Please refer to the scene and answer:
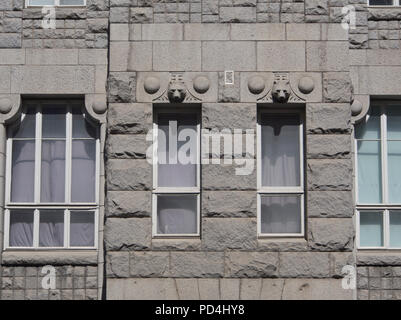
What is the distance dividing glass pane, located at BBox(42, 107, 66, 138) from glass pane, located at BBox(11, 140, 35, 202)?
285 millimetres

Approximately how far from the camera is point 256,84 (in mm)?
14539

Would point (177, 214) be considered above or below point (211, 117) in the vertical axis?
below

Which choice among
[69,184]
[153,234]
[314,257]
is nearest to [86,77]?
[69,184]

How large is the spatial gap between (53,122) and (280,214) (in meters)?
3.82

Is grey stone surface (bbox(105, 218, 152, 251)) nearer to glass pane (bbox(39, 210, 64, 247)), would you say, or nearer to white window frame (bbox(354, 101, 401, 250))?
glass pane (bbox(39, 210, 64, 247))

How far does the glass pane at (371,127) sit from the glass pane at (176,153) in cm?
256

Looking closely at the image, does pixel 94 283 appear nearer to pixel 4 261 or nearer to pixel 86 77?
pixel 4 261

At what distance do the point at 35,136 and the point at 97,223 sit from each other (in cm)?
169

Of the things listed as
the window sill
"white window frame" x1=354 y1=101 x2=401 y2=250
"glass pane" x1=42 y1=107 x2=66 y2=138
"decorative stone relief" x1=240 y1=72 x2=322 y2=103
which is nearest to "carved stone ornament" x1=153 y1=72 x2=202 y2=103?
"decorative stone relief" x1=240 y1=72 x2=322 y2=103

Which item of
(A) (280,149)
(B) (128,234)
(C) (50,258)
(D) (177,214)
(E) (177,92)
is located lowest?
(C) (50,258)

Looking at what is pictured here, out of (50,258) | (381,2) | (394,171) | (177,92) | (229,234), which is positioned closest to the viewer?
(229,234)

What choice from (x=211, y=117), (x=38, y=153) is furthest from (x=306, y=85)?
(x=38, y=153)

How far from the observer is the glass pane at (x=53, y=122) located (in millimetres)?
15352

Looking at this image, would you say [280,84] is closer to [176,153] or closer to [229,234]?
[176,153]
